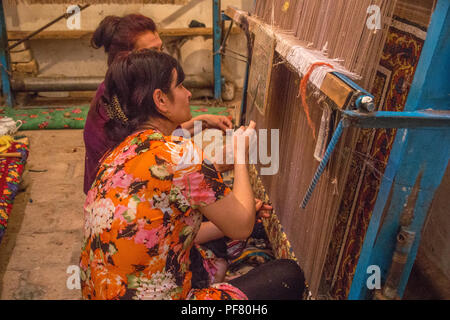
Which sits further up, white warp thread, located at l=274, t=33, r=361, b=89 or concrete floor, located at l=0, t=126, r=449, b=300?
white warp thread, located at l=274, t=33, r=361, b=89

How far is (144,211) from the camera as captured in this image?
144cm

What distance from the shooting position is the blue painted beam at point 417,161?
104 cm

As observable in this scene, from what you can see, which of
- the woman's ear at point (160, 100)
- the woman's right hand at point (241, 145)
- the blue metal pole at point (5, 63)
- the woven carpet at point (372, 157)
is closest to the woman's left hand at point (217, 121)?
the woman's right hand at point (241, 145)

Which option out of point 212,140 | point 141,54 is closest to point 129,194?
point 141,54

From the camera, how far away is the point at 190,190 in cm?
146

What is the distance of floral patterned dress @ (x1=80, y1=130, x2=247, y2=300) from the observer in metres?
1.43

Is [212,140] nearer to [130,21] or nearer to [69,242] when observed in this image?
[69,242]

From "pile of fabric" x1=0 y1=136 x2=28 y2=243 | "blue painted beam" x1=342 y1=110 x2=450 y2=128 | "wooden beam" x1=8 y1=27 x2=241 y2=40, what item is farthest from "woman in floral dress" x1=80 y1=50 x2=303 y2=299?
"wooden beam" x1=8 y1=27 x2=241 y2=40

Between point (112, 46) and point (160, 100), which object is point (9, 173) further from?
point (160, 100)

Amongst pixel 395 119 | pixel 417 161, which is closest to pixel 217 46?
pixel 417 161

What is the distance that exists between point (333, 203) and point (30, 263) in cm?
215

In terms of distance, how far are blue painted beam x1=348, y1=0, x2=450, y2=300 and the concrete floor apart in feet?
4.00

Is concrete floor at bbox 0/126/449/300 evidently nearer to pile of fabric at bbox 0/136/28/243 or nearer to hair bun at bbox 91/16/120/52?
pile of fabric at bbox 0/136/28/243

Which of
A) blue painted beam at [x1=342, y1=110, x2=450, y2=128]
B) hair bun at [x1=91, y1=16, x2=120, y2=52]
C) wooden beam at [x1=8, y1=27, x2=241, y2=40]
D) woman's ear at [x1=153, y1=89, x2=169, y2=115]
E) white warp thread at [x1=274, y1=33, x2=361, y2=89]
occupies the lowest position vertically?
Result: wooden beam at [x1=8, y1=27, x2=241, y2=40]
